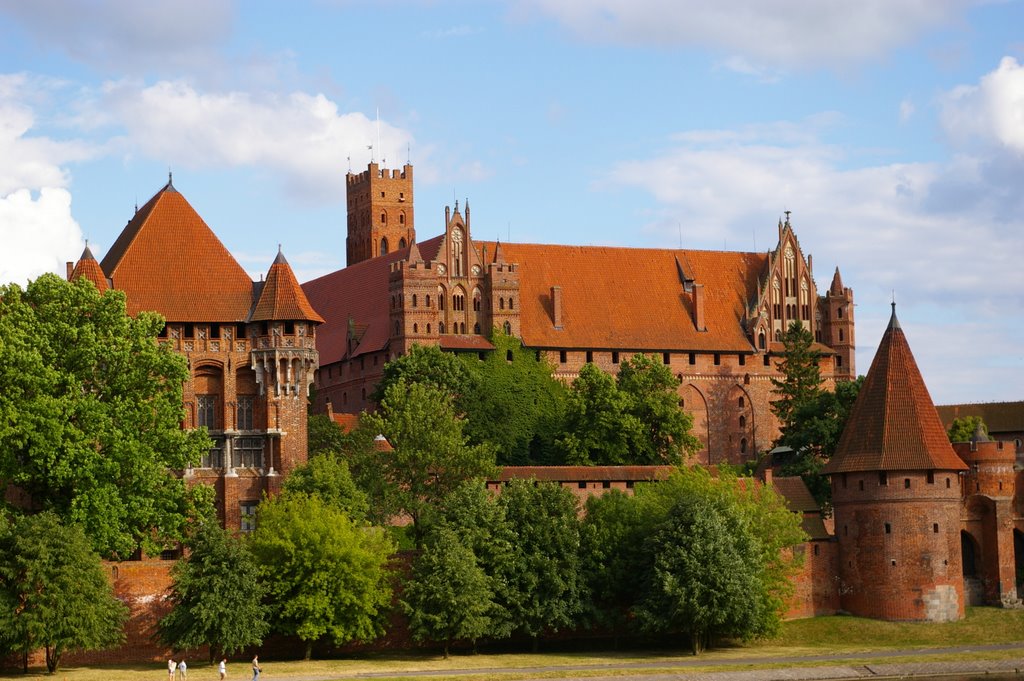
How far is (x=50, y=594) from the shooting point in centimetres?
6047

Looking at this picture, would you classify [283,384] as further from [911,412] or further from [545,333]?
[545,333]

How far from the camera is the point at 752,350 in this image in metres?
112

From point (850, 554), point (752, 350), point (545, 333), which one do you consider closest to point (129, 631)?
point (850, 554)

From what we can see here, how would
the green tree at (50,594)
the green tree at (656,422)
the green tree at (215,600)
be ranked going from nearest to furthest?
1. the green tree at (50,594)
2. the green tree at (215,600)
3. the green tree at (656,422)

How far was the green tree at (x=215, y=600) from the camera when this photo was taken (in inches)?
2474

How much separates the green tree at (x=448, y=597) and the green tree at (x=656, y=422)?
1051 inches

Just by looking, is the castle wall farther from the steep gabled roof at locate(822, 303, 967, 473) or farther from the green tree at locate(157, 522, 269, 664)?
the green tree at locate(157, 522, 269, 664)

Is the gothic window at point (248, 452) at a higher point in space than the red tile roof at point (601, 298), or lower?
lower

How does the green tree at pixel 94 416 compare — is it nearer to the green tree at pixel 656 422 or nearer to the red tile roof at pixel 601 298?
the green tree at pixel 656 422

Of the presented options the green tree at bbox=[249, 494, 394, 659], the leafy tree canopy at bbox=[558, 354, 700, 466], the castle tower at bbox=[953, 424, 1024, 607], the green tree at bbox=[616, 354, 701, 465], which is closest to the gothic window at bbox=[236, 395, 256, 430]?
the green tree at bbox=[249, 494, 394, 659]

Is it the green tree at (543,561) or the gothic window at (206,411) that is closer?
the green tree at (543,561)

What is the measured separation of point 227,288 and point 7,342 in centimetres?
1375

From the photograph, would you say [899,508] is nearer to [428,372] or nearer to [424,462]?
[424,462]

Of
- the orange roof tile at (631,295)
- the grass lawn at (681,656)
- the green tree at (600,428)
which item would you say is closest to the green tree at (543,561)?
the grass lawn at (681,656)
